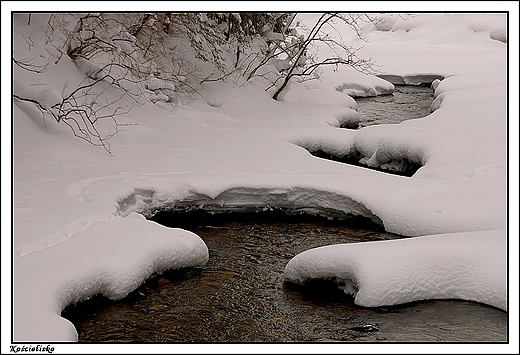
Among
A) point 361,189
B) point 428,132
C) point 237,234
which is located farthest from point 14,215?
point 428,132

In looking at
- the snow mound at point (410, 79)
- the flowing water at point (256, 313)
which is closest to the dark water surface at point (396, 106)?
the snow mound at point (410, 79)

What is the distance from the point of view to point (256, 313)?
5.02 meters

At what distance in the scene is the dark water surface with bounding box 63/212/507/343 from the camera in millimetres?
4625

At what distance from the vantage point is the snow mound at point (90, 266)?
13.9 ft

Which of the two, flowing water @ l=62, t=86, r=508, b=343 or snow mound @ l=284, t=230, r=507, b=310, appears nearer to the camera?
flowing water @ l=62, t=86, r=508, b=343

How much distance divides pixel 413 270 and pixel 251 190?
275cm

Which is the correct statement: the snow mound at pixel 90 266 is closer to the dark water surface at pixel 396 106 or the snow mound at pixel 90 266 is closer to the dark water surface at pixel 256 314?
the dark water surface at pixel 256 314

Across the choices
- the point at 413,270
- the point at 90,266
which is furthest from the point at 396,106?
the point at 90,266

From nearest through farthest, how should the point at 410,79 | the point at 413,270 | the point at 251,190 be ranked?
1. the point at 413,270
2. the point at 251,190
3. the point at 410,79

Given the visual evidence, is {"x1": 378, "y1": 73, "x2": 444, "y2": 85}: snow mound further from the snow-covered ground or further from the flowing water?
the flowing water

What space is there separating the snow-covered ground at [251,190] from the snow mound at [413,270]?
11 millimetres

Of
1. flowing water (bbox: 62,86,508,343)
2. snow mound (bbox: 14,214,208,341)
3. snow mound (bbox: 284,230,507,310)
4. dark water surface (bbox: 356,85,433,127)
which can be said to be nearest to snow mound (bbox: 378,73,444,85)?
dark water surface (bbox: 356,85,433,127)

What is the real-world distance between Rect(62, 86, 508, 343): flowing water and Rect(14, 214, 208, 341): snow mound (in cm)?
13

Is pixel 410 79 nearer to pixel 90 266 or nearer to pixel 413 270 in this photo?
pixel 413 270
